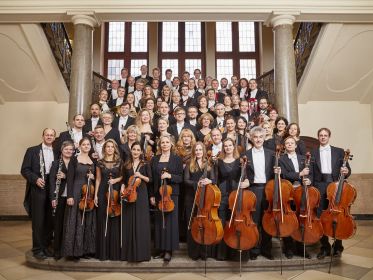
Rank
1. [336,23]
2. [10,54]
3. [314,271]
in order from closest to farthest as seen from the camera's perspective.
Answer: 1. [314,271]
2. [336,23]
3. [10,54]

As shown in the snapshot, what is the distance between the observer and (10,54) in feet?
20.8

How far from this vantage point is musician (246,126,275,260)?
3348 millimetres

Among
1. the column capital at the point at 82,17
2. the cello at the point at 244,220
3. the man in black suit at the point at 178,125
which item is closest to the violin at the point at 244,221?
the cello at the point at 244,220

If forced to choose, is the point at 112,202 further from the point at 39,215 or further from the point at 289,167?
the point at 289,167

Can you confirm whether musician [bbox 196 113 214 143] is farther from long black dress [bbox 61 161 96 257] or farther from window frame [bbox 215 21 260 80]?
window frame [bbox 215 21 260 80]

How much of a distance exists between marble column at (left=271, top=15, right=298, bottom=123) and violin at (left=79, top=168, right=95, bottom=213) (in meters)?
3.16

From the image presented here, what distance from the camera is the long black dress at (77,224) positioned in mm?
3285

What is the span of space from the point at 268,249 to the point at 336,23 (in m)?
4.25

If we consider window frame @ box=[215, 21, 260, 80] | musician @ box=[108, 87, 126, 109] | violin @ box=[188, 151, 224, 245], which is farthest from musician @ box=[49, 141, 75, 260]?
window frame @ box=[215, 21, 260, 80]

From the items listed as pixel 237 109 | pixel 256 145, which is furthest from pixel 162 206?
pixel 237 109

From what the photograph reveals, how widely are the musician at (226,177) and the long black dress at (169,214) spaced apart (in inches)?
16.1

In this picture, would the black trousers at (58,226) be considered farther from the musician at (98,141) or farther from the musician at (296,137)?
the musician at (296,137)

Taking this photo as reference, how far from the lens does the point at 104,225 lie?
337cm

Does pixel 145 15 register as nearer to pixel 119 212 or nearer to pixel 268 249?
pixel 119 212
